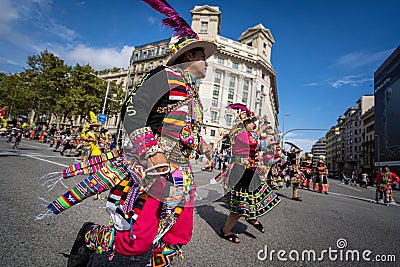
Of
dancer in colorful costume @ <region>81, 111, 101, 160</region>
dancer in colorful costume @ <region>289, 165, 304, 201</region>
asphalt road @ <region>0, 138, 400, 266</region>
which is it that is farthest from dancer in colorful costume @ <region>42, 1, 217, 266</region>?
dancer in colorful costume @ <region>289, 165, 304, 201</region>

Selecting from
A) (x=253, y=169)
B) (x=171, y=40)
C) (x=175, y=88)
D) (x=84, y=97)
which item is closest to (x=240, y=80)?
(x=171, y=40)

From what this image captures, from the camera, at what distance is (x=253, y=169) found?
2916mm

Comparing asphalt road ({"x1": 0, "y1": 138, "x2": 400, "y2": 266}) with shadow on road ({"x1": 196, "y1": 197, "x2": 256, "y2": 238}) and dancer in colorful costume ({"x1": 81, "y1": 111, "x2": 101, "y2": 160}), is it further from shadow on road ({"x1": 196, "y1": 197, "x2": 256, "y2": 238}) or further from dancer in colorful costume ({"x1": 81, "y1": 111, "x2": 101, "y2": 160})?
dancer in colorful costume ({"x1": 81, "y1": 111, "x2": 101, "y2": 160})

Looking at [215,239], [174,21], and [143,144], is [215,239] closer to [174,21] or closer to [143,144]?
[143,144]

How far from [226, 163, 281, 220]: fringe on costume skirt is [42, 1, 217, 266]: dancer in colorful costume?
1.56 m

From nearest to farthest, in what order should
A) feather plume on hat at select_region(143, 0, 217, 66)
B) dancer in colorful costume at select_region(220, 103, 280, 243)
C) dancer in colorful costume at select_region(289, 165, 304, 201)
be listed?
feather plume on hat at select_region(143, 0, 217, 66) → dancer in colorful costume at select_region(220, 103, 280, 243) → dancer in colorful costume at select_region(289, 165, 304, 201)

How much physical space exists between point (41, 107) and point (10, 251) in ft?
136

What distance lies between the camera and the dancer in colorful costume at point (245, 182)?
8.86 feet

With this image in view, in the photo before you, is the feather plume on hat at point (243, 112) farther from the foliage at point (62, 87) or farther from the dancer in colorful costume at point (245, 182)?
the foliage at point (62, 87)

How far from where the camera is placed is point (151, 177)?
119 centimetres

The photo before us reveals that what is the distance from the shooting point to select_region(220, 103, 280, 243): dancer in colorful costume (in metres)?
2.70

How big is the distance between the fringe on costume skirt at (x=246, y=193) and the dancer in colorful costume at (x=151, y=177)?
61.4 inches

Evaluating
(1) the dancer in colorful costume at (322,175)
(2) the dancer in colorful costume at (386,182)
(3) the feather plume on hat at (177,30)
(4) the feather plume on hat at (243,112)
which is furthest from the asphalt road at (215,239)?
(1) the dancer in colorful costume at (322,175)

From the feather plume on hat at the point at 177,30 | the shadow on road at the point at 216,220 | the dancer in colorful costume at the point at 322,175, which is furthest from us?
the dancer in colorful costume at the point at 322,175
